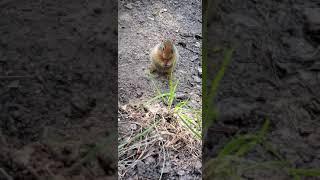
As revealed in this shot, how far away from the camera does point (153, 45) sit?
7.40ft

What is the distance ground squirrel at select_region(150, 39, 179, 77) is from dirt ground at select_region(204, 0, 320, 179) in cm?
17

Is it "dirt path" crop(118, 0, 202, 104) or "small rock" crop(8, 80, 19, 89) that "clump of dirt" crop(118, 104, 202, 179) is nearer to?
"dirt path" crop(118, 0, 202, 104)

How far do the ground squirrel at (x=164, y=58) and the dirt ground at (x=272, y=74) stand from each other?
0.17 metres

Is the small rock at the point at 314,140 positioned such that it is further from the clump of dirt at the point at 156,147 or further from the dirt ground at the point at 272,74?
the clump of dirt at the point at 156,147

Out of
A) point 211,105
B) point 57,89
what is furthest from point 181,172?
point 57,89

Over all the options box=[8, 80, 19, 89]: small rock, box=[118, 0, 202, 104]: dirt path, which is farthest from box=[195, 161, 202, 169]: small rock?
box=[8, 80, 19, 89]: small rock

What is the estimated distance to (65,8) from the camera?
2.23m

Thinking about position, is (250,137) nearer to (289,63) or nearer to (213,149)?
(213,149)

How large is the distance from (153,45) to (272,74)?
582mm

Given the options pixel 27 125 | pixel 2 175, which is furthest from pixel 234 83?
pixel 2 175

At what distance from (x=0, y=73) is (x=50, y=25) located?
1.21 feet

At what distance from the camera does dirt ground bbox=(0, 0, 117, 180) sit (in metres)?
1.54

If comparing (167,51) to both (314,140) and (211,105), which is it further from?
(314,140)

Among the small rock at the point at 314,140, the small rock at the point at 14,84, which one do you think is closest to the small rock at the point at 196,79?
the small rock at the point at 314,140
